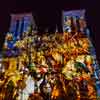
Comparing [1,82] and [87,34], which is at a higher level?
[87,34]

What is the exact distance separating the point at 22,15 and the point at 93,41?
6.20 ft

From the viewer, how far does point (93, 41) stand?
22.2 feet

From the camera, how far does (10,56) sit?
6613 mm

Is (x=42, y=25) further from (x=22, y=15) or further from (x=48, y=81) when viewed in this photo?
(x=48, y=81)

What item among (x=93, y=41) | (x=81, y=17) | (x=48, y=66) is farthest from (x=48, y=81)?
(x=81, y=17)

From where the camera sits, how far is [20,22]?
744 centimetres

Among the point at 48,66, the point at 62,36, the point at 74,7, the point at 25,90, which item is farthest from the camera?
the point at 74,7

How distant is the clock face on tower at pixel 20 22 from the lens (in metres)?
7.24

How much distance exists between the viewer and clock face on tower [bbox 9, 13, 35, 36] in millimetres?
7235

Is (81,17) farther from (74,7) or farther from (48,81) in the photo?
(48,81)

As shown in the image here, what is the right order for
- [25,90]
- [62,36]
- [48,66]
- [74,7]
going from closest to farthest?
[25,90] → [48,66] → [62,36] → [74,7]

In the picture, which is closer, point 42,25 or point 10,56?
point 10,56

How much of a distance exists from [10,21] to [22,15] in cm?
33

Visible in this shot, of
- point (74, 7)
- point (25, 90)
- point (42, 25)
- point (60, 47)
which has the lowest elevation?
point (25, 90)
